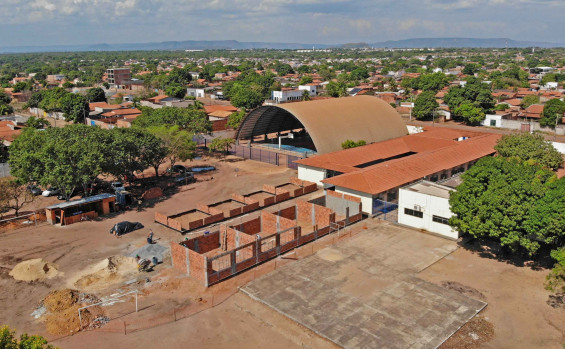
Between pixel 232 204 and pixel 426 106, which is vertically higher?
pixel 426 106

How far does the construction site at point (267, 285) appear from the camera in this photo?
75.0 feet

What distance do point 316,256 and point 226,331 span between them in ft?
32.9

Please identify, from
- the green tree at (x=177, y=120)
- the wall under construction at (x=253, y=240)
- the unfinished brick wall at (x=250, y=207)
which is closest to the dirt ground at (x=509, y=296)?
the wall under construction at (x=253, y=240)

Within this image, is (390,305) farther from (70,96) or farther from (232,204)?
(70,96)

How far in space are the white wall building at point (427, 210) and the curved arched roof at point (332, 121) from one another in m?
21.3

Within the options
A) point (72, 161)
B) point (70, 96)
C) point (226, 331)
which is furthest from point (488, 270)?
point (70, 96)

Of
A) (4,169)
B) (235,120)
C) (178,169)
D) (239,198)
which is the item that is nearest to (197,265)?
(239,198)

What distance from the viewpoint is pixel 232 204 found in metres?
43.7

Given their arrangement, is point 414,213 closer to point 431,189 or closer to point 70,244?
point 431,189

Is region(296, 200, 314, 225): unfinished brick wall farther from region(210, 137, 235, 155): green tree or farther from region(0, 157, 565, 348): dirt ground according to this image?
region(210, 137, 235, 155): green tree

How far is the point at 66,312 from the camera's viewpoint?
2473 cm

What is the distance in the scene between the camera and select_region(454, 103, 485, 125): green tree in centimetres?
8644

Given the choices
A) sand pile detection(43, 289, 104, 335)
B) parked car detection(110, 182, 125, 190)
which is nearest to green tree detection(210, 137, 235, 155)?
parked car detection(110, 182, 125, 190)

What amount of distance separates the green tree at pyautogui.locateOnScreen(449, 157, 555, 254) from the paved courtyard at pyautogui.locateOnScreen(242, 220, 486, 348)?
11.3 ft
